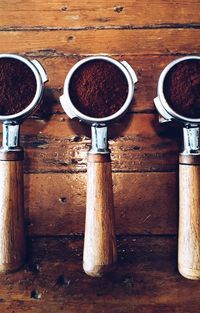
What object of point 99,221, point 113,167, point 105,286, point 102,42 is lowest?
point 105,286

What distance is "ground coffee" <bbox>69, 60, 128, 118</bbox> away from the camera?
0.77 m

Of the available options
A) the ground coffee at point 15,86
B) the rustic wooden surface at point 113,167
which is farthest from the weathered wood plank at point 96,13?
the ground coffee at point 15,86

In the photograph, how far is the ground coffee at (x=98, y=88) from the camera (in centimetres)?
77

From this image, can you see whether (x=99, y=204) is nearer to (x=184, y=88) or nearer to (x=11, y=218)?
(x=11, y=218)

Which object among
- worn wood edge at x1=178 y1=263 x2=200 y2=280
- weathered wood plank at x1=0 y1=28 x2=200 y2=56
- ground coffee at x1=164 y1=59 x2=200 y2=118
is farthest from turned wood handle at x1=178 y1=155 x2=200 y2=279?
weathered wood plank at x1=0 y1=28 x2=200 y2=56

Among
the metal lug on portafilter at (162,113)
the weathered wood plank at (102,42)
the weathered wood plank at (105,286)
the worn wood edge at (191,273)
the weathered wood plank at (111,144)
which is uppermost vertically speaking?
the weathered wood plank at (102,42)

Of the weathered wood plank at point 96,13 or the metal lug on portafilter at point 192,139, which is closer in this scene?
the metal lug on portafilter at point 192,139

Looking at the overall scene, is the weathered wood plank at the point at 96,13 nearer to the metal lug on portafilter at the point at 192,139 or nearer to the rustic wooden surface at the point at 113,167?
the rustic wooden surface at the point at 113,167

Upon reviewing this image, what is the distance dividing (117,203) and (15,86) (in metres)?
0.35

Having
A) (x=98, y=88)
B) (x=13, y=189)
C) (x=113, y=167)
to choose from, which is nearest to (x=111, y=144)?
(x=113, y=167)

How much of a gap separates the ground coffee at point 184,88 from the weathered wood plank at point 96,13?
0.19m

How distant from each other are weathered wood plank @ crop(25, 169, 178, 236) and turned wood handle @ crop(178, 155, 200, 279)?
0.31 ft

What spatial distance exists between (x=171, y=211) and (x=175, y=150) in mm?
145

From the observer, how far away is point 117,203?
0.86 metres
